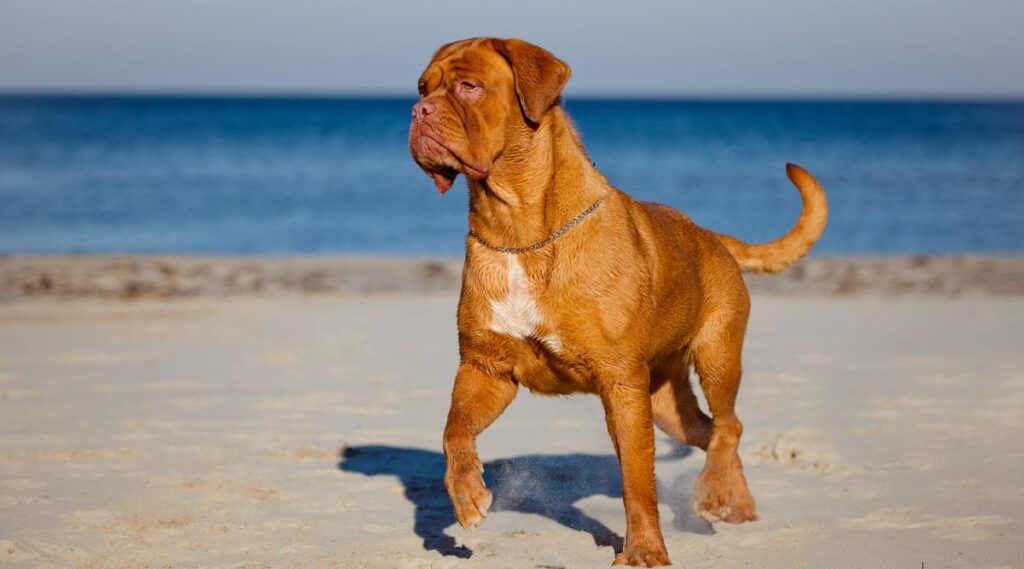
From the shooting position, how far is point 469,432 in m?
→ 4.80

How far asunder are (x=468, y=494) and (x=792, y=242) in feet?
8.12

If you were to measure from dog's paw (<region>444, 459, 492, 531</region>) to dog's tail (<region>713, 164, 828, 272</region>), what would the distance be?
2137 millimetres

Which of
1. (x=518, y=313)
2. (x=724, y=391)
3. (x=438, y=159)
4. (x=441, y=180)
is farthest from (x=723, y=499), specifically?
(x=438, y=159)

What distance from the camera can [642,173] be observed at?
40688mm

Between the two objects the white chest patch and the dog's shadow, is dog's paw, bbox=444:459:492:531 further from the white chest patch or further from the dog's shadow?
the dog's shadow

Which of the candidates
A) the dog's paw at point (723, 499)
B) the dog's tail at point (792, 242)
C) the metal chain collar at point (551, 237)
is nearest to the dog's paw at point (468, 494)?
the metal chain collar at point (551, 237)

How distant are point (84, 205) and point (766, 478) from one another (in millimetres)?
23686

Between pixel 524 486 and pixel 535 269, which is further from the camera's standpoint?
pixel 524 486

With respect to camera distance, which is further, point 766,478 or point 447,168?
point 766,478

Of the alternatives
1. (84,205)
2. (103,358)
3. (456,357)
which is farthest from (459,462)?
(84,205)

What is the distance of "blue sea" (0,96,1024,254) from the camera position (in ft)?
75.8

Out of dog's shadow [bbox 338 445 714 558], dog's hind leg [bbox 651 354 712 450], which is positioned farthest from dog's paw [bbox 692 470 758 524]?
dog's hind leg [bbox 651 354 712 450]

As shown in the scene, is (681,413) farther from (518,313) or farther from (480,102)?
(480,102)

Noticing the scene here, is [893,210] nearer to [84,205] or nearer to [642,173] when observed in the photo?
[642,173]
